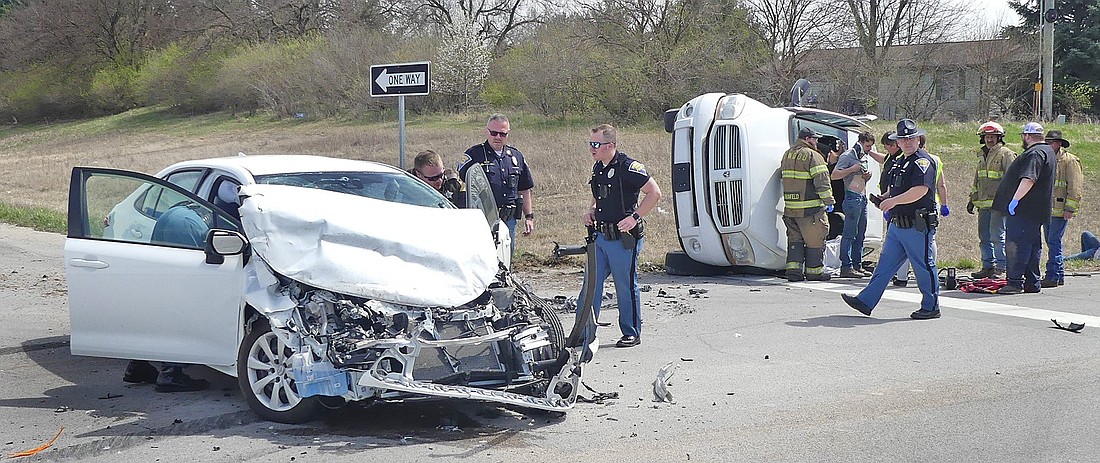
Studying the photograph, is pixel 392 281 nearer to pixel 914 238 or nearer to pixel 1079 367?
pixel 1079 367

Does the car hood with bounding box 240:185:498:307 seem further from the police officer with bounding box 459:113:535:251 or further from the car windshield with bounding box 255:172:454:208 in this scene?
the police officer with bounding box 459:113:535:251

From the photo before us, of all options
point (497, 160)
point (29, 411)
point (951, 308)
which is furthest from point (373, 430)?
point (951, 308)

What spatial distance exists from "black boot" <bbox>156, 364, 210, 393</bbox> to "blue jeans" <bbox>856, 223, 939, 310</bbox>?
207 inches

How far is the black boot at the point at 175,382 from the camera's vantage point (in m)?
6.12

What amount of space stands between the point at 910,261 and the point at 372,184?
4511 millimetres

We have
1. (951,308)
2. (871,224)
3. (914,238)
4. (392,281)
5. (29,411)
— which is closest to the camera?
(392,281)

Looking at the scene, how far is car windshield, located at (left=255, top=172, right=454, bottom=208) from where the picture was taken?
21.1 ft

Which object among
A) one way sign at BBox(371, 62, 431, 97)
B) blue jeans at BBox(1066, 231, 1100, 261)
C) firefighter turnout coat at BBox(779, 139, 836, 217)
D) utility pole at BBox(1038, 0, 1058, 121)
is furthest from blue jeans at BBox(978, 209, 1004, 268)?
utility pole at BBox(1038, 0, 1058, 121)

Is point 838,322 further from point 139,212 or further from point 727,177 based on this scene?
point 139,212

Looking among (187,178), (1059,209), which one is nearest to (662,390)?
(187,178)

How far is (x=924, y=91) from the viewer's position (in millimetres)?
37531

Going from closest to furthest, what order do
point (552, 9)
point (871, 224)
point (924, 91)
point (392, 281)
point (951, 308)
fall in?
1. point (392, 281)
2. point (951, 308)
3. point (871, 224)
4. point (924, 91)
5. point (552, 9)

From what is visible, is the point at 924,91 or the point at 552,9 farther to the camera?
the point at 552,9

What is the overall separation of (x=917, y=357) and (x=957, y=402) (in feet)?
4.03
